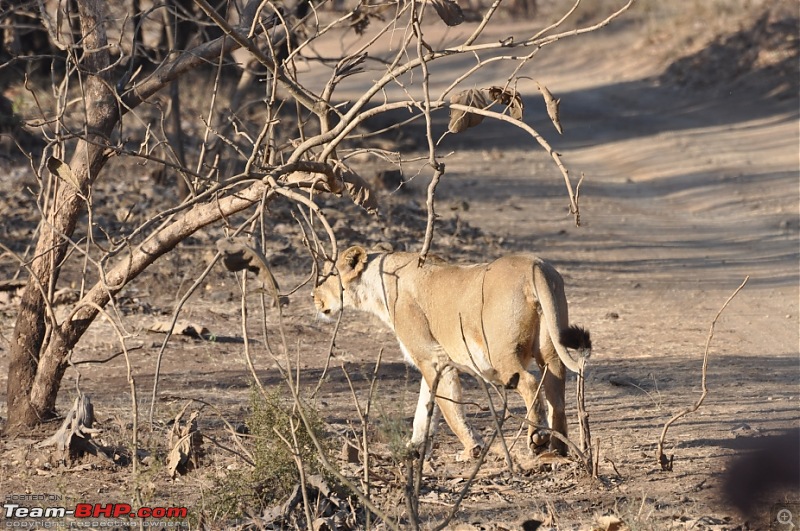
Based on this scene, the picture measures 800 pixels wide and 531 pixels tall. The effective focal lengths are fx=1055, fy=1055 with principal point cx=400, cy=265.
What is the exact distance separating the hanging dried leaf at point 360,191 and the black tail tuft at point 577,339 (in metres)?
1.06

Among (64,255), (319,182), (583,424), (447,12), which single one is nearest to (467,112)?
(447,12)

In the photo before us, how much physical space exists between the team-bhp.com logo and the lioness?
119 cm

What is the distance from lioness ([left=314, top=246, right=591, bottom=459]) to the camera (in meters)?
5.23

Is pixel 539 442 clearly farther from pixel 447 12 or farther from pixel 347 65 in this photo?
pixel 447 12

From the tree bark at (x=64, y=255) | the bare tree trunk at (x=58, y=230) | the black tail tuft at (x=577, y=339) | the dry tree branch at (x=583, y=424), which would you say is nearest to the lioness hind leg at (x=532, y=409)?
the dry tree branch at (x=583, y=424)

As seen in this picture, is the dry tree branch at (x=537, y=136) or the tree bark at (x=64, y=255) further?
the tree bark at (x=64, y=255)

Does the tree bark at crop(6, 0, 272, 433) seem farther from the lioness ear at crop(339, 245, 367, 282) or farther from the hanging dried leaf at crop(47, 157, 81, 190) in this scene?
the lioness ear at crop(339, 245, 367, 282)

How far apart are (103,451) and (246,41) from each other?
2.47m

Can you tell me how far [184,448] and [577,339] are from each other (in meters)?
2.08

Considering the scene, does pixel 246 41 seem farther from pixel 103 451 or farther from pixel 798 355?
pixel 798 355

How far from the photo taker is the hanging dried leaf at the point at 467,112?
4.18m

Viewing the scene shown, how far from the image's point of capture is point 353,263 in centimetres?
609

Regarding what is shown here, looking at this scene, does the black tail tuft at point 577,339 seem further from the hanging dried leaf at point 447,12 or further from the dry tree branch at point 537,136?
the hanging dried leaf at point 447,12

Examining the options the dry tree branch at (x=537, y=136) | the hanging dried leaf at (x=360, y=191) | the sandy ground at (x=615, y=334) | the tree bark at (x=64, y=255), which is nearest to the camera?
the dry tree branch at (x=537, y=136)
